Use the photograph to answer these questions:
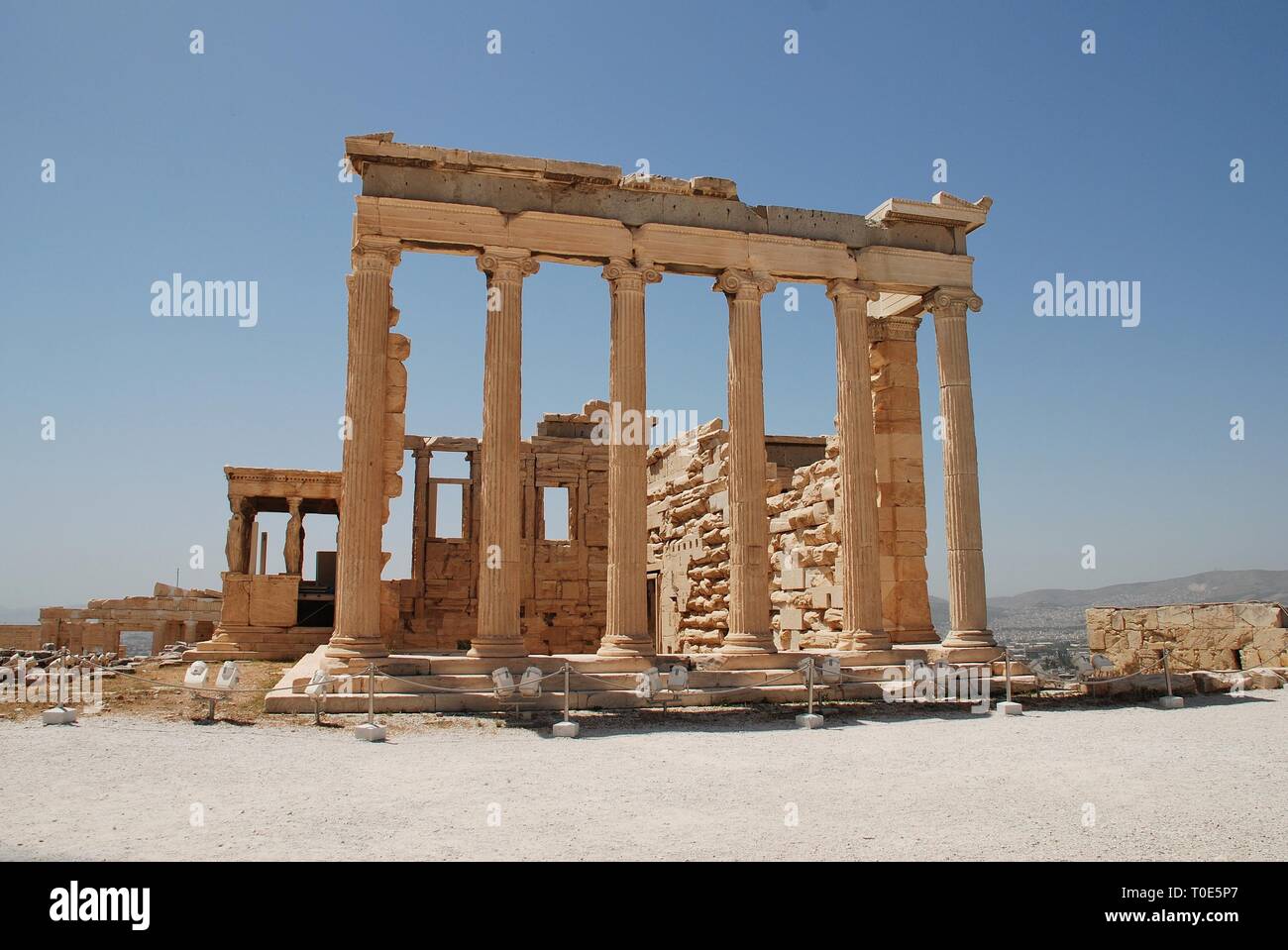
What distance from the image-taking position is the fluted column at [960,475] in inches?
729

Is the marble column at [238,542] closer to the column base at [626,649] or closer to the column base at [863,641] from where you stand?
the column base at [626,649]

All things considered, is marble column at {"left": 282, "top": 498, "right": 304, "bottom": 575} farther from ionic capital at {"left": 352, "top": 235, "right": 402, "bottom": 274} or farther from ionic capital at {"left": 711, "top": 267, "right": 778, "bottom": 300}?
ionic capital at {"left": 711, "top": 267, "right": 778, "bottom": 300}

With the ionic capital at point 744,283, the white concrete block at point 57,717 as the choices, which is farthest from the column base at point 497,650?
the ionic capital at point 744,283

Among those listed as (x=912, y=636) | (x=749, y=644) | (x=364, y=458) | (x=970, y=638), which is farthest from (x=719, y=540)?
(x=364, y=458)

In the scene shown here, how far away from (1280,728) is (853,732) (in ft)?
18.5

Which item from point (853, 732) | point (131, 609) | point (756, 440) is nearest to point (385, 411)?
point (756, 440)

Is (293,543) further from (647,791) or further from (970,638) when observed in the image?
(647,791)

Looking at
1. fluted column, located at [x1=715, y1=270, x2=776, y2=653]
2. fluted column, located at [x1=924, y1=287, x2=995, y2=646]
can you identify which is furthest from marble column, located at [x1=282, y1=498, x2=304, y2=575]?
fluted column, located at [x1=924, y1=287, x2=995, y2=646]

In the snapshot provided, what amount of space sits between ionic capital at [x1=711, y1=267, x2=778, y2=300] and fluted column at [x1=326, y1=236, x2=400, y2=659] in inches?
226

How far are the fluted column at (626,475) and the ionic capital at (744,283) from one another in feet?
5.74

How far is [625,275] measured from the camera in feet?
57.7

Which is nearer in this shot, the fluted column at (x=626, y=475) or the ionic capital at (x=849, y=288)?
the fluted column at (x=626, y=475)

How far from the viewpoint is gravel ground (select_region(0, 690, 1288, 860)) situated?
281 inches

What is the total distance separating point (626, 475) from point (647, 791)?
27.7 feet
